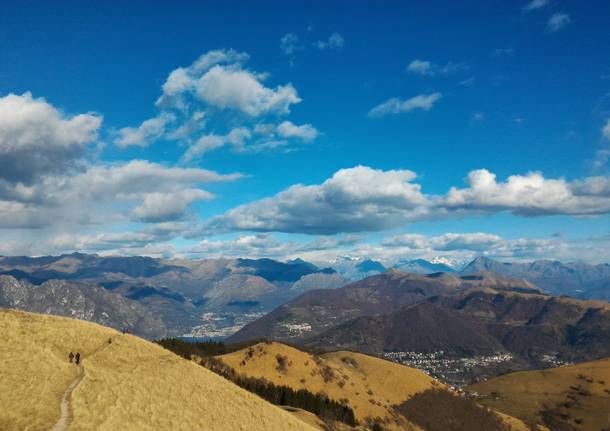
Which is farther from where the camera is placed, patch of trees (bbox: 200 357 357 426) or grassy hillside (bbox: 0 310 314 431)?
patch of trees (bbox: 200 357 357 426)

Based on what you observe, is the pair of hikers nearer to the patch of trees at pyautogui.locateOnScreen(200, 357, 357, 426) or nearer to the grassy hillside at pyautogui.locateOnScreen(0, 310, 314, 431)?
the grassy hillside at pyautogui.locateOnScreen(0, 310, 314, 431)

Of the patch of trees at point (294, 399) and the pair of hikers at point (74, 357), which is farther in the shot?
the patch of trees at point (294, 399)

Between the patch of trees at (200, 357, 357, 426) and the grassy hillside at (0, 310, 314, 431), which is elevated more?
the grassy hillside at (0, 310, 314, 431)

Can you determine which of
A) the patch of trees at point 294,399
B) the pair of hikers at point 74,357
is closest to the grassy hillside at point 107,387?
the pair of hikers at point 74,357

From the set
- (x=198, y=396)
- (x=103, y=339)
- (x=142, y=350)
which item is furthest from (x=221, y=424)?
(x=103, y=339)

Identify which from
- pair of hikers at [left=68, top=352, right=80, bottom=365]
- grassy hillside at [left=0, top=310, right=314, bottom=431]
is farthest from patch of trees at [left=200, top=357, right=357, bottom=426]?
pair of hikers at [left=68, top=352, right=80, bottom=365]

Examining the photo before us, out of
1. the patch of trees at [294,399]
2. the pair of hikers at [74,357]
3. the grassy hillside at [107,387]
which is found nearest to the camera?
the grassy hillside at [107,387]

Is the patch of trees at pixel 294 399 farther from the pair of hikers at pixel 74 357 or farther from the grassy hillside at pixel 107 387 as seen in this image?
the pair of hikers at pixel 74 357

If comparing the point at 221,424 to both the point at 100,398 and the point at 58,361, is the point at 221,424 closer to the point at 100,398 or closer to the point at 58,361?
the point at 100,398
